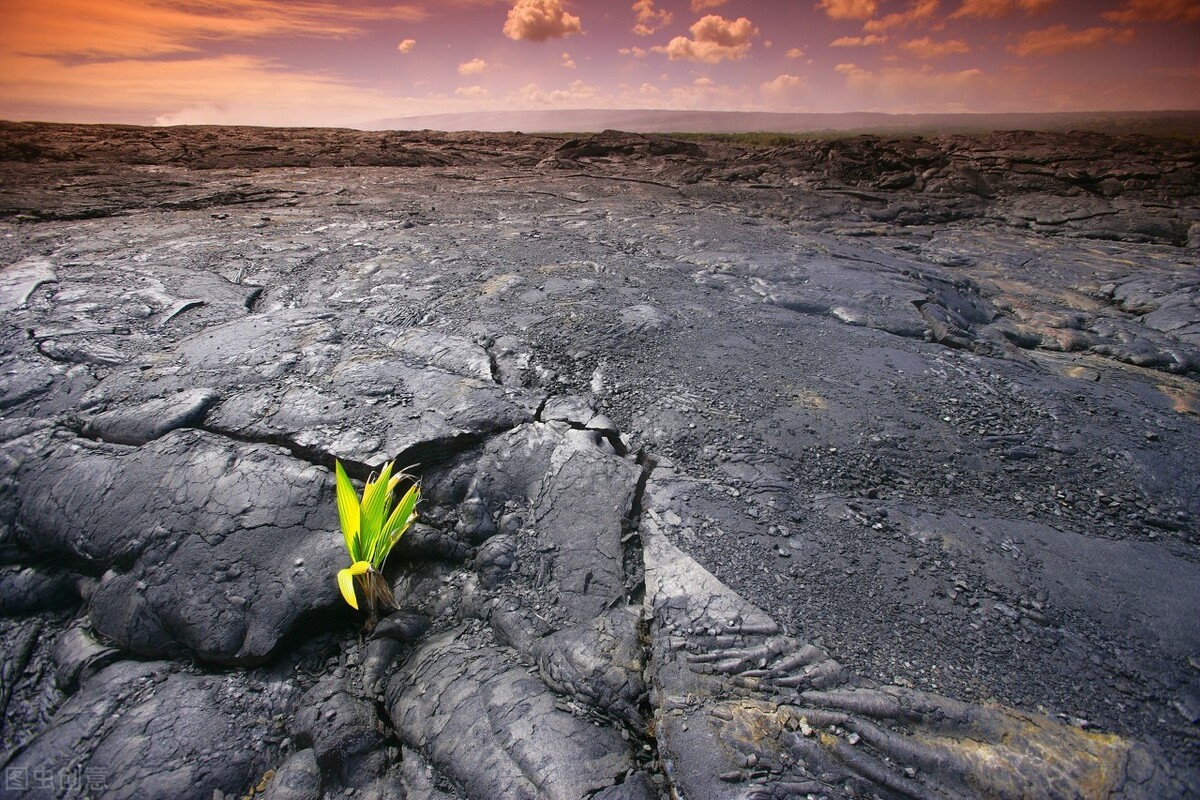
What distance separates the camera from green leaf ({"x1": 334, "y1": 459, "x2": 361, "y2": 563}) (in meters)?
2.03

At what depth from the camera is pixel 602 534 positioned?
2.20 meters

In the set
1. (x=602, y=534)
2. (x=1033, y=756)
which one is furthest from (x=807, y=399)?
(x=1033, y=756)

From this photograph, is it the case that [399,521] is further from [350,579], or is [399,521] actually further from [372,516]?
[350,579]

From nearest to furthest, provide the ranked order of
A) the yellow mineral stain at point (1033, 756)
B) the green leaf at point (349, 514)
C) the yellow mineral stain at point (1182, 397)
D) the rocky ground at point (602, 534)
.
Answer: the yellow mineral stain at point (1033, 756), the rocky ground at point (602, 534), the green leaf at point (349, 514), the yellow mineral stain at point (1182, 397)

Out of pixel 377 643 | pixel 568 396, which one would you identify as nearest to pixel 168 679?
pixel 377 643

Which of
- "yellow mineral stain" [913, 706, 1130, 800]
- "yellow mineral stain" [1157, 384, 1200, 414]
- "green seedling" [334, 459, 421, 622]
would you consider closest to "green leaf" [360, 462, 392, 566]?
"green seedling" [334, 459, 421, 622]

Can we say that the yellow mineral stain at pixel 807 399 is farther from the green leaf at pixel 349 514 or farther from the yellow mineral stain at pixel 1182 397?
the green leaf at pixel 349 514

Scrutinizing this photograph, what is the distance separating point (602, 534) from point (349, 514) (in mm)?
999

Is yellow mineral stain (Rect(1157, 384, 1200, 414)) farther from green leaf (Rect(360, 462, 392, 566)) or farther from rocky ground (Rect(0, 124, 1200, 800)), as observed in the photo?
green leaf (Rect(360, 462, 392, 566))

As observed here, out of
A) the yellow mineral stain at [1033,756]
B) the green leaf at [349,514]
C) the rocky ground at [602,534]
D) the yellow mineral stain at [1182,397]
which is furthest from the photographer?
the yellow mineral stain at [1182,397]

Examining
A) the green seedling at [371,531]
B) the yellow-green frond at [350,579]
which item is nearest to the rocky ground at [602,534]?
the green seedling at [371,531]

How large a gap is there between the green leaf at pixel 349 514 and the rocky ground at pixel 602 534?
0.67 ft

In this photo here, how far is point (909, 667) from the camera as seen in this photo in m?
1.67

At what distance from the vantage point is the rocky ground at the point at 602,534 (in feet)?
5.22
